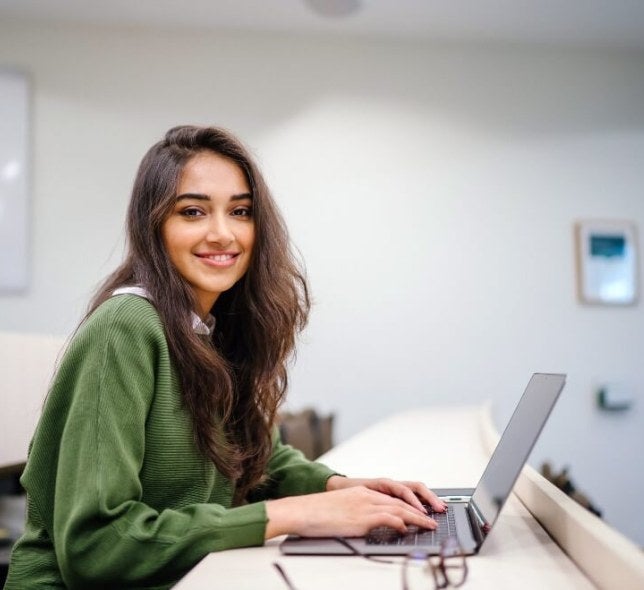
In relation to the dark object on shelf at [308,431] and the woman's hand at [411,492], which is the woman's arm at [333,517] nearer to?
the woman's hand at [411,492]

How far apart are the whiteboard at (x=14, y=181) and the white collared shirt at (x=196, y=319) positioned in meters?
2.39

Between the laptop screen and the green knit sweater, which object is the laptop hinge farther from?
the green knit sweater

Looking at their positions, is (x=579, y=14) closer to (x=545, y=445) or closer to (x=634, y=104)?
(x=634, y=104)

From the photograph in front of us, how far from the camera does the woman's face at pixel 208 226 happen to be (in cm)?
108

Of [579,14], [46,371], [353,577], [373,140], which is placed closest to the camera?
[353,577]

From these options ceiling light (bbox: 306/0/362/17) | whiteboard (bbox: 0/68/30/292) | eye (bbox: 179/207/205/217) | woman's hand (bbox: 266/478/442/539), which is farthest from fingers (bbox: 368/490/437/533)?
whiteboard (bbox: 0/68/30/292)

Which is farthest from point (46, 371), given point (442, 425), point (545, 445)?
point (545, 445)

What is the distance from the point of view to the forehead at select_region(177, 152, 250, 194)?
1.09 meters

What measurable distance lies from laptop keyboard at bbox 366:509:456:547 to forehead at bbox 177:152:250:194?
0.56 m

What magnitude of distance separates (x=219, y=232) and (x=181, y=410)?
0.91ft

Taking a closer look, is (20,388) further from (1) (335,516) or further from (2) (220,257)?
(1) (335,516)

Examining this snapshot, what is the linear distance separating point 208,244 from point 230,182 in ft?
0.37

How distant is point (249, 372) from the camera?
122 centimetres

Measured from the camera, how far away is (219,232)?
1077 millimetres
